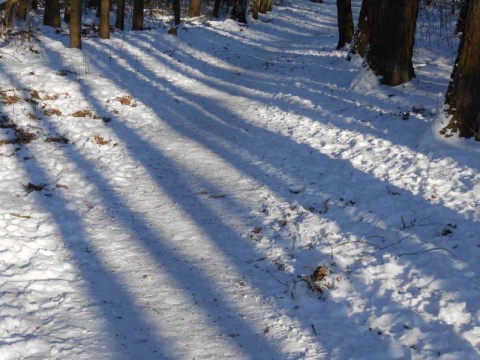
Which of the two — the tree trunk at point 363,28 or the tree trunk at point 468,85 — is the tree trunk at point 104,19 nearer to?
the tree trunk at point 363,28

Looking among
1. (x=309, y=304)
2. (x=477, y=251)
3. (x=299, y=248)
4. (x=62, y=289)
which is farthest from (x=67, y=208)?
(x=477, y=251)

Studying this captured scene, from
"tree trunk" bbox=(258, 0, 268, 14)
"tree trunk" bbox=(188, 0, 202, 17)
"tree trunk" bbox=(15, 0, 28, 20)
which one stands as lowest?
"tree trunk" bbox=(15, 0, 28, 20)

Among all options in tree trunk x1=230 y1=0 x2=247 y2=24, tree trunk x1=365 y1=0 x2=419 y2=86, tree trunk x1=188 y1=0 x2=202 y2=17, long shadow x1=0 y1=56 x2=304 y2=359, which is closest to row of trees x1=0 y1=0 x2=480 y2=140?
tree trunk x1=365 y1=0 x2=419 y2=86

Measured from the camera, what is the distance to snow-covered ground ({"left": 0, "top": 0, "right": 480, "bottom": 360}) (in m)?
4.54

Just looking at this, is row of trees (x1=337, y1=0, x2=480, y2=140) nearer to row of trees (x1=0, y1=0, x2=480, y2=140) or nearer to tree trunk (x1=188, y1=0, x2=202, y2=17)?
row of trees (x1=0, y1=0, x2=480, y2=140)

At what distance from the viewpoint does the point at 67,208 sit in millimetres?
6781

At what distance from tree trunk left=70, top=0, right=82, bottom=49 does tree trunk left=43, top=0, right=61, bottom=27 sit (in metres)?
4.11

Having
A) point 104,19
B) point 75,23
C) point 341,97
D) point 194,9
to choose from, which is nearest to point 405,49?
point 341,97

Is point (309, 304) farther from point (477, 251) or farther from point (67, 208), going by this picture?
point (67, 208)

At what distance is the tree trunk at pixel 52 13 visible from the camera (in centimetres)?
1762

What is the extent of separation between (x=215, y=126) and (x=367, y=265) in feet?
19.0

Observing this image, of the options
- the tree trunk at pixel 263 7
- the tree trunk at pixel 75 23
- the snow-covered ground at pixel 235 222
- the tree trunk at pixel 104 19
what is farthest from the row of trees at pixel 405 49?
the tree trunk at pixel 263 7

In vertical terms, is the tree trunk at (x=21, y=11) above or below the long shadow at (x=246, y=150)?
above

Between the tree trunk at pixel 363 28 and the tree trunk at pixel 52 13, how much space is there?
34.4ft
